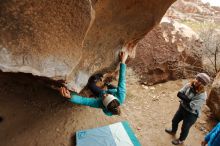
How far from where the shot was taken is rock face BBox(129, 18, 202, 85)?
5.90 meters

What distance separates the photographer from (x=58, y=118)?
4.38 metres

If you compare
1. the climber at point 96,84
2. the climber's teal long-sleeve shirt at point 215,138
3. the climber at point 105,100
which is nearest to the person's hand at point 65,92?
the climber at point 105,100

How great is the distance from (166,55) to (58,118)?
3361 mm

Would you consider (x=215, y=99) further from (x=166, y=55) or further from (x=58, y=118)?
(x=58, y=118)

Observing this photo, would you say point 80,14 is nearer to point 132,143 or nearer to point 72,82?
point 72,82

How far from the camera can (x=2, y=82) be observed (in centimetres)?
459

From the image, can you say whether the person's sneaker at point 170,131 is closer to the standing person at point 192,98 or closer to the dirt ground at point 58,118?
the dirt ground at point 58,118

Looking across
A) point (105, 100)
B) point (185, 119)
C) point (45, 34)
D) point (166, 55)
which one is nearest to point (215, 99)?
point (185, 119)

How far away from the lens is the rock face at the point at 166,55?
19.4ft

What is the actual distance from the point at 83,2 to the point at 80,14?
13 centimetres

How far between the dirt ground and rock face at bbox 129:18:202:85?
97 cm

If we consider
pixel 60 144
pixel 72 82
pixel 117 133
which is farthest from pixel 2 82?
pixel 117 133

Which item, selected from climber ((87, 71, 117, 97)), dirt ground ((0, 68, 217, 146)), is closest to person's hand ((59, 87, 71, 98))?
climber ((87, 71, 117, 97))

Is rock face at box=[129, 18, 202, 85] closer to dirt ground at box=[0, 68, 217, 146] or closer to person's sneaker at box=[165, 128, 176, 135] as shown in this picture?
dirt ground at box=[0, 68, 217, 146]
